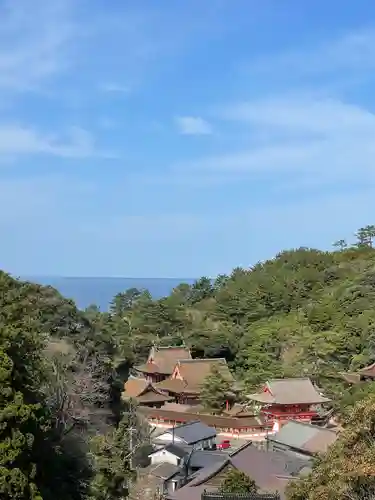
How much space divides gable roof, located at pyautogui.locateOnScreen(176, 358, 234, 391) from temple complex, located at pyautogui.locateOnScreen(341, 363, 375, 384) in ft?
25.7

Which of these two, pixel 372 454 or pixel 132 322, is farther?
pixel 132 322

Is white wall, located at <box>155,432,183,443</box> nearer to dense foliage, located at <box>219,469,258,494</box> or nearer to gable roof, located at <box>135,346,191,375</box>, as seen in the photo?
dense foliage, located at <box>219,469,258,494</box>

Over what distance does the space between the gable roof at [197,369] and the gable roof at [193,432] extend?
8.93 metres

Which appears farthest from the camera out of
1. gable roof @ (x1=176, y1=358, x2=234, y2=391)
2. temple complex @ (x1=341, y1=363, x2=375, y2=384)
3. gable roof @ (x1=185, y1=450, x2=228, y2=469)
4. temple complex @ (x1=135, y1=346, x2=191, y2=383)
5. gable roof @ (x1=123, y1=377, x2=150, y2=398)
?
temple complex @ (x1=135, y1=346, x2=191, y2=383)

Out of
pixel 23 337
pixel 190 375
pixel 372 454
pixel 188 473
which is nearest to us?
pixel 372 454

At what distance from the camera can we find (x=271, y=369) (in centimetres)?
4147

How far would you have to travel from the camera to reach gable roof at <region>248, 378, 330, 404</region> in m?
34.5

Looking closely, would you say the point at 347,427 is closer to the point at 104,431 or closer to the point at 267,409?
the point at 104,431

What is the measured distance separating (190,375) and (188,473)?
17299 millimetres

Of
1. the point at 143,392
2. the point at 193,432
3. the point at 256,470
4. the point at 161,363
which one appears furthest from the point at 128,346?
the point at 256,470

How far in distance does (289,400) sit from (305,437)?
697 cm

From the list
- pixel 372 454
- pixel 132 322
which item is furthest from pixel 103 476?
pixel 132 322

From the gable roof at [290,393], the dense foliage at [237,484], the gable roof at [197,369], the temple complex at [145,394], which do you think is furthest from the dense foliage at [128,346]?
the temple complex at [145,394]

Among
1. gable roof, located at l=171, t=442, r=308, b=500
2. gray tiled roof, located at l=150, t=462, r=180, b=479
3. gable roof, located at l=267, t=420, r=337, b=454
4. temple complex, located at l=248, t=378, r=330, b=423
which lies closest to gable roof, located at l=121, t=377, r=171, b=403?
temple complex, located at l=248, t=378, r=330, b=423
